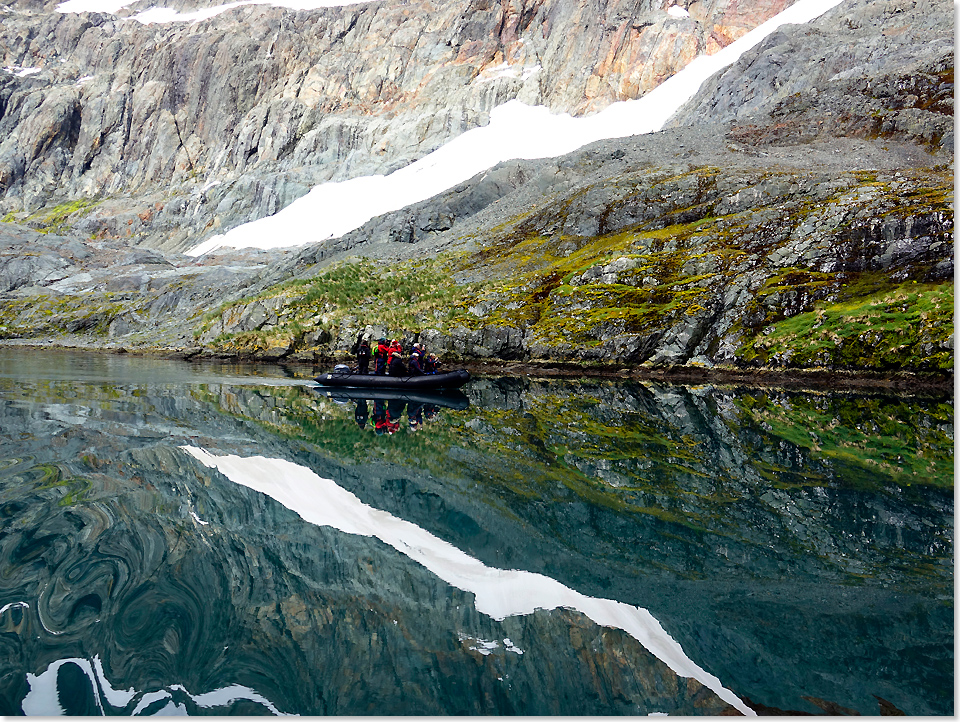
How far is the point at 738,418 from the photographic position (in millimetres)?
24469

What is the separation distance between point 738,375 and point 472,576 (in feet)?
119

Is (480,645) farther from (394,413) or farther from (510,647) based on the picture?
(394,413)

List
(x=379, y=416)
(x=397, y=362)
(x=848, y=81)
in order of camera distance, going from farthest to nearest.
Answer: (x=848, y=81)
(x=397, y=362)
(x=379, y=416)

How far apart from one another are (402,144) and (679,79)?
2603 inches

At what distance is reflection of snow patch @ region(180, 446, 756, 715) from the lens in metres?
7.34

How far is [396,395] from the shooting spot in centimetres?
3509

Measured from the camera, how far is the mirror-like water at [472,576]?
6.43 meters

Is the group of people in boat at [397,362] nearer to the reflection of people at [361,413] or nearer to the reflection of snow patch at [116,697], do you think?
the reflection of people at [361,413]

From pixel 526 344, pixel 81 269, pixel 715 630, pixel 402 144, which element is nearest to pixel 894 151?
pixel 526 344

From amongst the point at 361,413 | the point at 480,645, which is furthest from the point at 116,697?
the point at 361,413

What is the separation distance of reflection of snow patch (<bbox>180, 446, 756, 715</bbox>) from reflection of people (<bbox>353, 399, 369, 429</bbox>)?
9.17 metres

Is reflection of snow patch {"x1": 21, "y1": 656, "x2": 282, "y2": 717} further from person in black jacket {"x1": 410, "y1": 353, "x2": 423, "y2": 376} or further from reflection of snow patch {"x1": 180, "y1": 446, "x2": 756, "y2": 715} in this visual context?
person in black jacket {"x1": 410, "y1": 353, "x2": 423, "y2": 376}

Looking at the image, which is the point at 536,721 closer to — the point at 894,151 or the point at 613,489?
the point at 613,489

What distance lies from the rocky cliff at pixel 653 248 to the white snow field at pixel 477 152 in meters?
6.26
